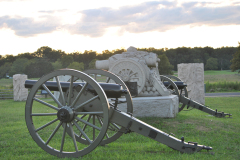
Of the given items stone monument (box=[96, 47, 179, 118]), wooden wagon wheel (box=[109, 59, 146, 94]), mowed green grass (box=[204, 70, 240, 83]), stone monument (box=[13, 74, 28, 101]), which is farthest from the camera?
mowed green grass (box=[204, 70, 240, 83])

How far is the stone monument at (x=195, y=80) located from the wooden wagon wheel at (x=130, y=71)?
313 inches

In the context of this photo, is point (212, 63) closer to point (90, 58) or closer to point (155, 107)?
point (90, 58)

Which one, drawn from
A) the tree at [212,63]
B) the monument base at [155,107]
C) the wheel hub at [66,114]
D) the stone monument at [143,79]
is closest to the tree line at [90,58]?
the tree at [212,63]

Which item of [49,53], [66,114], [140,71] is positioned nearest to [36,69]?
[49,53]

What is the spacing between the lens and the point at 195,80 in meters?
16.4

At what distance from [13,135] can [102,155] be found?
338cm

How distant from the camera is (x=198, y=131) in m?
7.27

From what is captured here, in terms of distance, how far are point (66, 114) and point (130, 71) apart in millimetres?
4912

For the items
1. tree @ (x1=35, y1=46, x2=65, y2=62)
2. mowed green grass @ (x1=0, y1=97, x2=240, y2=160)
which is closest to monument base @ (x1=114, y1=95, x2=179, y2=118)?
mowed green grass @ (x1=0, y1=97, x2=240, y2=160)

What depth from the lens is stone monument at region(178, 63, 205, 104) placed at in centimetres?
1616

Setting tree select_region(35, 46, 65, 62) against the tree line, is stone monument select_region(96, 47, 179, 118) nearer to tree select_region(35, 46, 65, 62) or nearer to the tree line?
the tree line

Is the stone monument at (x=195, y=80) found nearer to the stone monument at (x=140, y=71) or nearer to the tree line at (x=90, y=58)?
the stone monument at (x=140, y=71)

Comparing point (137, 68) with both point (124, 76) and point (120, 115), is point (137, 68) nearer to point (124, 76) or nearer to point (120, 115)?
point (124, 76)

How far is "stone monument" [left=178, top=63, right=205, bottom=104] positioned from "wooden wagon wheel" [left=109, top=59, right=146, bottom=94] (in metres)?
7.95
